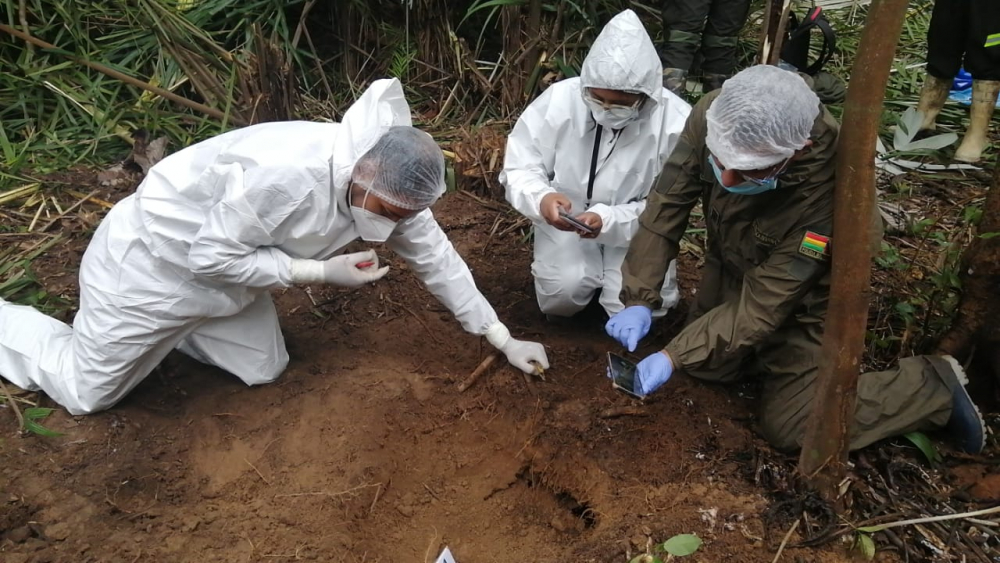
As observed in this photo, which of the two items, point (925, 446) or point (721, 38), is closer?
point (925, 446)

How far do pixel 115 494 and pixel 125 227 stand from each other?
2.93 ft

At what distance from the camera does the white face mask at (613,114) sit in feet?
9.17

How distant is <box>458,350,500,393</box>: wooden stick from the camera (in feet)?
9.24

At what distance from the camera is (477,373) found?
112 inches

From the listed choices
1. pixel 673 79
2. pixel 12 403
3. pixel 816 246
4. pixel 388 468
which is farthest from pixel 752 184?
pixel 12 403

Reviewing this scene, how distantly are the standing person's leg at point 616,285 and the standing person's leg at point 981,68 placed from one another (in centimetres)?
192

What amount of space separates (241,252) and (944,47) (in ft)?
12.0

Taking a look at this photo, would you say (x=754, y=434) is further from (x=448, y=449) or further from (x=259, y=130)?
(x=259, y=130)

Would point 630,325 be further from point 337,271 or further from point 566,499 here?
point 337,271

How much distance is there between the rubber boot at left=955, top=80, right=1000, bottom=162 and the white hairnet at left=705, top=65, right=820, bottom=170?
2331 millimetres

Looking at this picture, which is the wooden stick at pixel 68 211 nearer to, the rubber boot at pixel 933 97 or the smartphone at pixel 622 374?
the smartphone at pixel 622 374

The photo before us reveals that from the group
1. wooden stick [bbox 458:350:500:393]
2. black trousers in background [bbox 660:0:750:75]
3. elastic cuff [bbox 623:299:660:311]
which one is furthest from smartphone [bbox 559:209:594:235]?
black trousers in background [bbox 660:0:750:75]

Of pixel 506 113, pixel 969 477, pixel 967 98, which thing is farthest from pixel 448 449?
pixel 967 98

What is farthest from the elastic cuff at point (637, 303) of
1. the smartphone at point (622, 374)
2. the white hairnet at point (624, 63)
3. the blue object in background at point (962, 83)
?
the blue object in background at point (962, 83)
